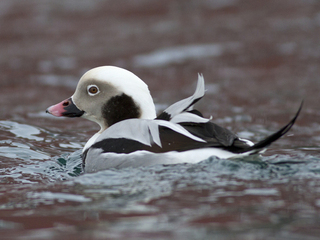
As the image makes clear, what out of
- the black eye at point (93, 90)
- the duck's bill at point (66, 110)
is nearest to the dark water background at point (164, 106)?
the duck's bill at point (66, 110)

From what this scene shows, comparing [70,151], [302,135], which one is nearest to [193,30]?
[302,135]

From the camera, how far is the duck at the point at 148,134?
138 inches

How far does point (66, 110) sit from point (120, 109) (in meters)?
0.53

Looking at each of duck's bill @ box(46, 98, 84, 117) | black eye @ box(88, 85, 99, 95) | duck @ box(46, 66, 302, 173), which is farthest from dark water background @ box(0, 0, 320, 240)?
black eye @ box(88, 85, 99, 95)

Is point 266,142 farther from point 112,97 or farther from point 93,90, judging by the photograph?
point 93,90

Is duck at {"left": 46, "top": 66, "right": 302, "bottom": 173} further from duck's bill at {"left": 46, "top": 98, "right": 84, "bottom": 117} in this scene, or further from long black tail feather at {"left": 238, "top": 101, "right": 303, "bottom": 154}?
duck's bill at {"left": 46, "top": 98, "right": 84, "bottom": 117}

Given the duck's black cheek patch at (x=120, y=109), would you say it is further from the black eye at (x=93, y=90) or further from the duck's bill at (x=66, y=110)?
the duck's bill at (x=66, y=110)

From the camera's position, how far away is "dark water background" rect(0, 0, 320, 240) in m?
2.77

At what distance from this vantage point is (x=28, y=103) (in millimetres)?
8648

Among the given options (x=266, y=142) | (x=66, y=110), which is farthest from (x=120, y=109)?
(x=266, y=142)

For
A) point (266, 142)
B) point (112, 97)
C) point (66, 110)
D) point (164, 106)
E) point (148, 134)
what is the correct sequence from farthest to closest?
point (164, 106) < point (66, 110) < point (112, 97) < point (148, 134) < point (266, 142)

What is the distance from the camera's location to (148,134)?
3631 millimetres

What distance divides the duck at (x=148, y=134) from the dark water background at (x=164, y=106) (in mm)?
106

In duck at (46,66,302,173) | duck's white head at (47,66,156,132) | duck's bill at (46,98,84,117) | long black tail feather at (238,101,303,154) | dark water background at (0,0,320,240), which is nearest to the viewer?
dark water background at (0,0,320,240)
